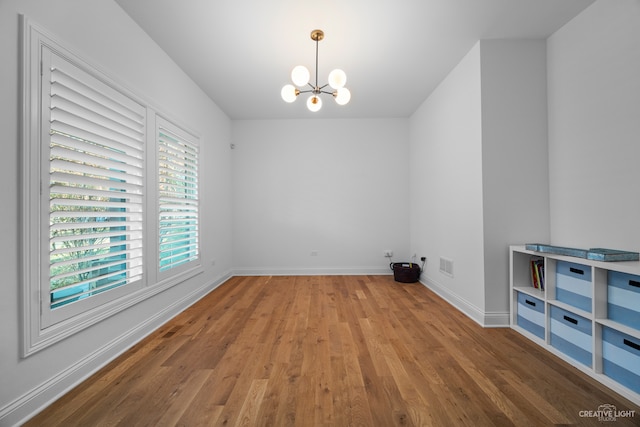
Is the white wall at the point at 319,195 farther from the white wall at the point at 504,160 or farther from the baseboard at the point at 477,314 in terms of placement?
the white wall at the point at 504,160

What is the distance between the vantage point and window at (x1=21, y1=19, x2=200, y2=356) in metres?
1.53

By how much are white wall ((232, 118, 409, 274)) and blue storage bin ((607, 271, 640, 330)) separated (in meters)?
3.17

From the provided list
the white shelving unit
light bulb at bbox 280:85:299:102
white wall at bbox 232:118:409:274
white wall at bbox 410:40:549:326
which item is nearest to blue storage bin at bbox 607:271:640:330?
the white shelving unit

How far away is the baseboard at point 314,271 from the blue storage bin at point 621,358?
3.22 meters

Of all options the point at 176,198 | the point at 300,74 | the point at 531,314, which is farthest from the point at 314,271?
the point at 300,74

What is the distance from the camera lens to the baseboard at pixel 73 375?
1421 millimetres

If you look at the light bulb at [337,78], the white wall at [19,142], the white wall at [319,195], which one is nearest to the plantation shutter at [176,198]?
the white wall at [19,142]

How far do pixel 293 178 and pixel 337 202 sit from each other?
3.06 ft

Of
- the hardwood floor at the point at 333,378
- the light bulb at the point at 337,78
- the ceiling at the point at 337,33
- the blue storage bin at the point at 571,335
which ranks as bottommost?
the hardwood floor at the point at 333,378

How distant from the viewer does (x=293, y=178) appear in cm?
497

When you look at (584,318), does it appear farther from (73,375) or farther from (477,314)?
(73,375)

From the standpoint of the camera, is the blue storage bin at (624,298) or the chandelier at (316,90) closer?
the blue storage bin at (624,298)

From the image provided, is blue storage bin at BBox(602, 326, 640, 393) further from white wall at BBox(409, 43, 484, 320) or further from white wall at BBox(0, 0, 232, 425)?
white wall at BBox(0, 0, 232, 425)

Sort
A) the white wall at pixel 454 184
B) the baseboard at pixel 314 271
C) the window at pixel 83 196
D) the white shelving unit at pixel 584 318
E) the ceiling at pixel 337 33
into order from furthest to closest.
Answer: the baseboard at pixel 314 271 → the white wall at pixel 454 184 → the ceiling at pixel 337 33 → the white shelving unit at pixel 584 318 → the window at pixel 83 196
